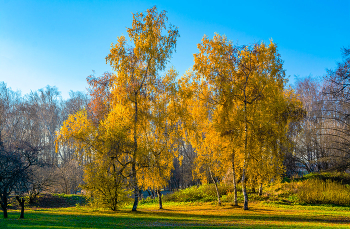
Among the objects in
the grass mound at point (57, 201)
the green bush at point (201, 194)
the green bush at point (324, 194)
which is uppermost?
the green bush at point (324, 194)

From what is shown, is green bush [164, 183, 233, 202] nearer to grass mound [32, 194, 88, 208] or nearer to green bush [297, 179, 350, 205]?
green bush [297, 179, 350, 205]

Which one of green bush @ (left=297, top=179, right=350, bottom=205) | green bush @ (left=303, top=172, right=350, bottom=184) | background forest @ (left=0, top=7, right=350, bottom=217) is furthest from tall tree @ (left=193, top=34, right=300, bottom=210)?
green bush @ (left=303, top=172, right=350, bottom=184)

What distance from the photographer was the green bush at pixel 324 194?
639 inches

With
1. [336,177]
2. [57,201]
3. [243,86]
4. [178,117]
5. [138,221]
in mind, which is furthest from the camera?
[57,201]

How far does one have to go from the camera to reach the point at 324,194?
16844mm

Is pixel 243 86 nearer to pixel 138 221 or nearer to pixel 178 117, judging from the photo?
pixel 178 117

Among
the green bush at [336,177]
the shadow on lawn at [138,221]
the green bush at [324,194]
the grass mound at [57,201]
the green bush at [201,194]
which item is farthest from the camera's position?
the grass mound at [57,201]

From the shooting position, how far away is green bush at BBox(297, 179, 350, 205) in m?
16.2

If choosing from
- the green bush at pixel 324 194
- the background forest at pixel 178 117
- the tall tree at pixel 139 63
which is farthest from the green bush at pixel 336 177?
the tall tree at pixel 139 63

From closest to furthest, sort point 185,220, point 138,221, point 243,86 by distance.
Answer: point 138,221 < point 185,220 < point 243,86

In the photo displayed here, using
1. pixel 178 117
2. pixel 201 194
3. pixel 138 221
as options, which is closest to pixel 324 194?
pixel 201 194

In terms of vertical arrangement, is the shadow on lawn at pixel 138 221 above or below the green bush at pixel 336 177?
below

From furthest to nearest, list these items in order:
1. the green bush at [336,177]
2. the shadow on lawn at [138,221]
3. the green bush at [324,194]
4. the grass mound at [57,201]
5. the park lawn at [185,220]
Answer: the grass mound at [57,201] → the green bush at [336,177] → the green bush at [324,194] → the park lawn at [185,220] → the shadow on lawn at [138,221]

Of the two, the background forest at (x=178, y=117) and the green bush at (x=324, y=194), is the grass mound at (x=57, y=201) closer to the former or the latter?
the background forest at (x=178, y=117)
